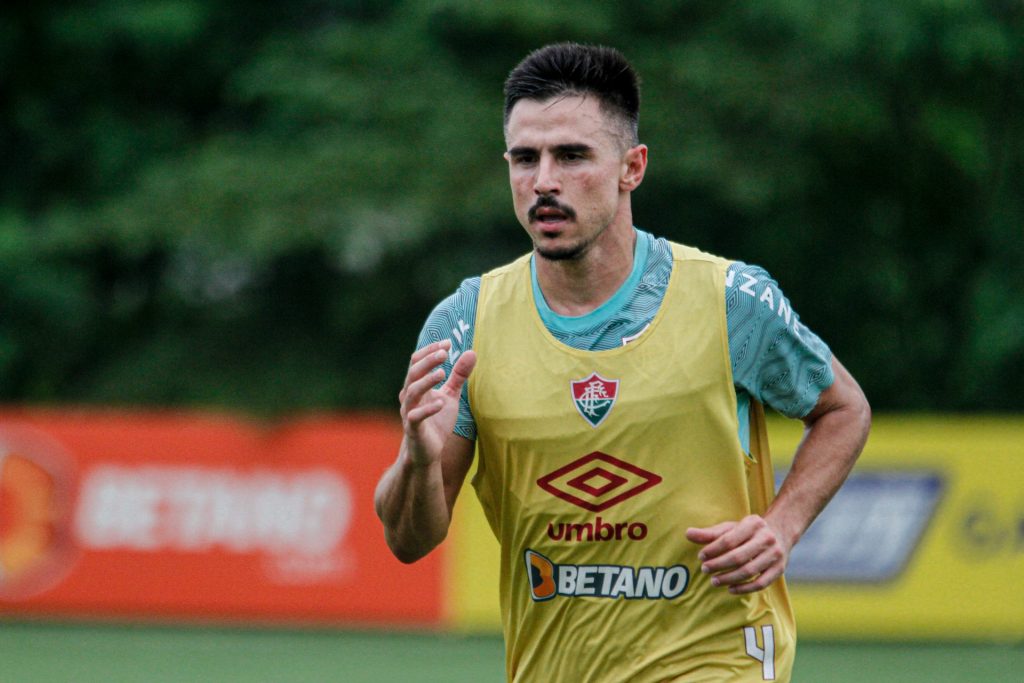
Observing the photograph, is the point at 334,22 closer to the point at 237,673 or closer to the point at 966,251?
the point at 966,251

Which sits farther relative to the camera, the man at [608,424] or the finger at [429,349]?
the man at [608,424]

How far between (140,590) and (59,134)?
8.67 meters

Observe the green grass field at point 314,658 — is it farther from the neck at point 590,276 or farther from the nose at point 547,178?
the nose at point 547,178

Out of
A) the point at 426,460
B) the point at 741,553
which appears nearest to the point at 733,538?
the point at 741,553

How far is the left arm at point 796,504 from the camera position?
391 centimetres

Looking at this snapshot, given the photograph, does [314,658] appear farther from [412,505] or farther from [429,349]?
[429,349]

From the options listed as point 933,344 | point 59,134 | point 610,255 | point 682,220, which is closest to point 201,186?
point 59,134

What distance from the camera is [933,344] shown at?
58.2 feet

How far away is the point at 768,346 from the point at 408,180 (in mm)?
13557

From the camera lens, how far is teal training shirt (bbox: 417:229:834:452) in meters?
4.20

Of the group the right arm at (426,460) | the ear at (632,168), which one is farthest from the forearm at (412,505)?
the ear at (632,168)

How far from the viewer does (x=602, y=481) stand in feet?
13.5

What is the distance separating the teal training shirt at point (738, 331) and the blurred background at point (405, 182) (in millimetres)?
12071

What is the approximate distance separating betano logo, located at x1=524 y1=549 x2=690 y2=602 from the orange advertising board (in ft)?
28.0
